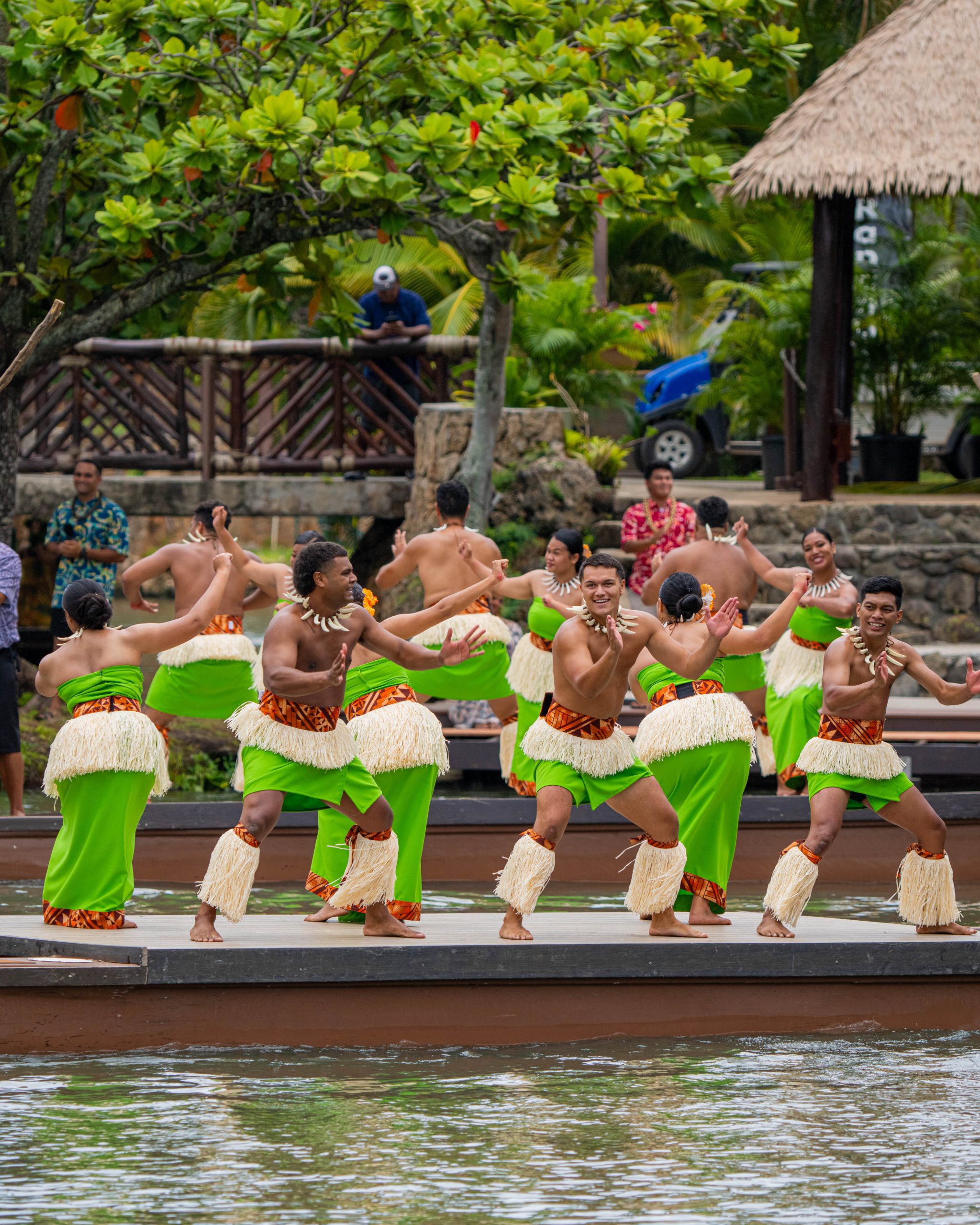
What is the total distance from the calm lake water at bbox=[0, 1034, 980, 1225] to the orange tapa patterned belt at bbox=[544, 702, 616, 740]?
918mm

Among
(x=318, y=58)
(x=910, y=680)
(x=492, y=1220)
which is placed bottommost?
(x=492, y=1220)

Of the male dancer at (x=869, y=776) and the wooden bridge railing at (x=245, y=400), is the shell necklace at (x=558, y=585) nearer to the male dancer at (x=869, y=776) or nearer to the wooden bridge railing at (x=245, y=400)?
the male dancer at (x=869, y=776)

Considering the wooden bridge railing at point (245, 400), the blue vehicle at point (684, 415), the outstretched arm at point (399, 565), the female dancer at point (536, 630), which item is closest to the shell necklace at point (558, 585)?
the female dancer at point (536, 630)

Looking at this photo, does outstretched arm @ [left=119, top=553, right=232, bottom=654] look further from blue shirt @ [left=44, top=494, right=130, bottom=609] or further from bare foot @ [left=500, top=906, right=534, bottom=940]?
blue shirt @ [left=44, top=494, right=130, bottom=609]

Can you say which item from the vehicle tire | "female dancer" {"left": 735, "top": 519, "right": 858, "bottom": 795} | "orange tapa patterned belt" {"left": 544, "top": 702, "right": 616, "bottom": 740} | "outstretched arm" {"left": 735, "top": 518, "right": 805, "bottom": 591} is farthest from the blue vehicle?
"orange tapa patterned belt" {"left": 544, "top": 702, "right": 616, "bottom": 740}

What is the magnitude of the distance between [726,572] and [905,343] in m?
6.85

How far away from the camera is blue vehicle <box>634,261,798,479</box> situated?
18.3 m

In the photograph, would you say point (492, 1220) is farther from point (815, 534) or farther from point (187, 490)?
point (187, 490)

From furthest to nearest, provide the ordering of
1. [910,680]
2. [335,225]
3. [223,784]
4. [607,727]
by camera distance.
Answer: [910,680], [223,784], [335,225], [607,727]

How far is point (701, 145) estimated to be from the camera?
417 inches

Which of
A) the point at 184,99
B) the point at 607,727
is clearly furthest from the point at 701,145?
the point at 607,727

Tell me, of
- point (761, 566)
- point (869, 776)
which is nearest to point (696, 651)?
point (869, 776)

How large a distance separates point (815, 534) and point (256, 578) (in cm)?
247

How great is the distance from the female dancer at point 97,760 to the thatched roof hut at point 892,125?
8330 millimetres
